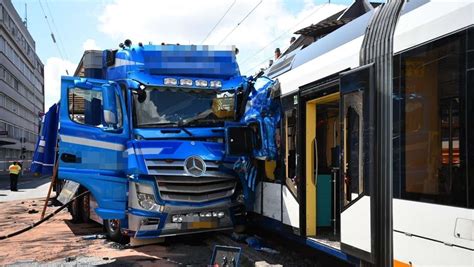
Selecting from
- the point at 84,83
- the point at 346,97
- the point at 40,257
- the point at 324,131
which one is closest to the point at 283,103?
the point at 324,131

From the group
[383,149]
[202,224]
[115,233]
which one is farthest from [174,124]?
[383,149]

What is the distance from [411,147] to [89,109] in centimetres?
607

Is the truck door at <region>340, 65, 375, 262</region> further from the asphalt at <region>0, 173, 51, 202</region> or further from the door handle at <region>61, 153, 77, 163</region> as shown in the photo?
the asphalt at <region>0, 173, 51, 202</region>

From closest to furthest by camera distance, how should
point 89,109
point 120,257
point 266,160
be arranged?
1. point 266,160
2. point 120,257
3. point 89,109

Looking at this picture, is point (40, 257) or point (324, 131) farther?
point (40, 257)

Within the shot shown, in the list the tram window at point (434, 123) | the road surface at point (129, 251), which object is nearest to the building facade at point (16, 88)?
the road surface at point (129, 251)

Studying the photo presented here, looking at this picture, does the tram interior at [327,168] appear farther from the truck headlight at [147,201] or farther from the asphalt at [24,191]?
the asphalt at [24,191]

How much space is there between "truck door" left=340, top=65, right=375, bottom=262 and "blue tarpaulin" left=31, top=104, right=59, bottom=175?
7.18 meters

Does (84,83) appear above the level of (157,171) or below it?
above

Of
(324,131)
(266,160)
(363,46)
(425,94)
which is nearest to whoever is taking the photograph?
(425,94)

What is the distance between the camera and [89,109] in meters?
8.74

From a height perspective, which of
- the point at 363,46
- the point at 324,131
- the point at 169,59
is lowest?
the point at 324,131

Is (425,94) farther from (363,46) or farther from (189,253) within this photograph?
(189,253)

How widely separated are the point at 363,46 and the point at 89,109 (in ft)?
17.5
